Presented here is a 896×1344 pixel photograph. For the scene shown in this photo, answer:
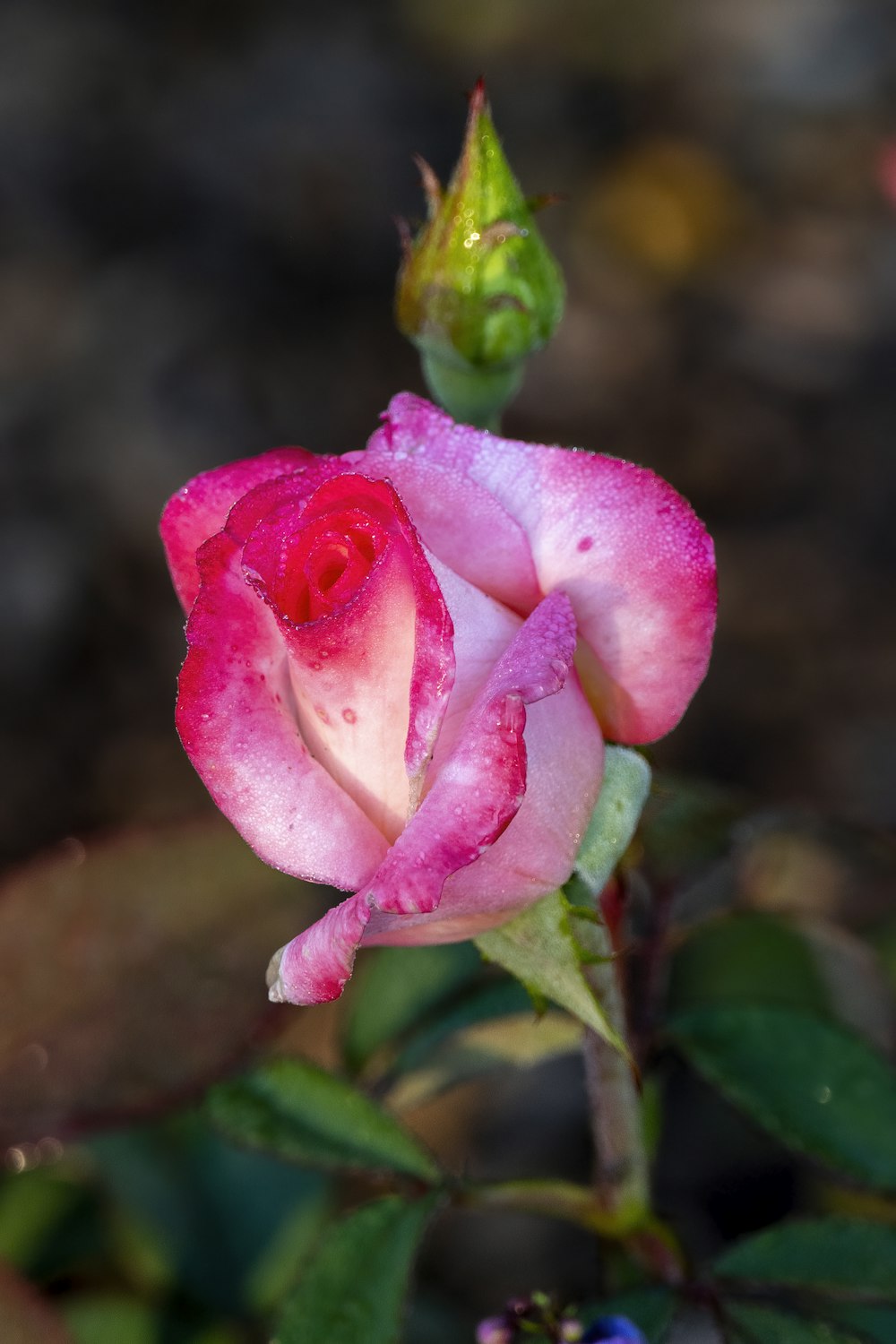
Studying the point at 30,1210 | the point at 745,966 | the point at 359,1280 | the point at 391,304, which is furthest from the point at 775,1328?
the point at 391,304

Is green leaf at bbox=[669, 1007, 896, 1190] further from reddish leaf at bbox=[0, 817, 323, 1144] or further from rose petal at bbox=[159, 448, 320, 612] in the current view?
rose petal at bbox=[159, 448, 320, 612]

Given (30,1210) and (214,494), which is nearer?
(214,494)

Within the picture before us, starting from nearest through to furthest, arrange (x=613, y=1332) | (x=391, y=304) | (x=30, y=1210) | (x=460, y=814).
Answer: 1. (x=460, y=814)
2. (x=613, y=1332)
3. (x=30, y=1210)
4. (x=391, y=304)

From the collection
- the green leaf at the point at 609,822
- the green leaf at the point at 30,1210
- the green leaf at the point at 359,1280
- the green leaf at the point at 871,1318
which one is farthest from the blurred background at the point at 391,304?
the green leaf at the point at 609,822

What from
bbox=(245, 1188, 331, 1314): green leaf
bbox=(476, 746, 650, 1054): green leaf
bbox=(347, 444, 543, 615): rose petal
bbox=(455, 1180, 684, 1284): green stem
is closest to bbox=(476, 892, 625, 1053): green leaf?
bbox=(476, 746, 650, 1054): green leaf

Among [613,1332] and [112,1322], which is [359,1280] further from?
[112,1322]

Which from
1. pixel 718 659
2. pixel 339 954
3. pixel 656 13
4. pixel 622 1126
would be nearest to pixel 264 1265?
pixel 622 1126
